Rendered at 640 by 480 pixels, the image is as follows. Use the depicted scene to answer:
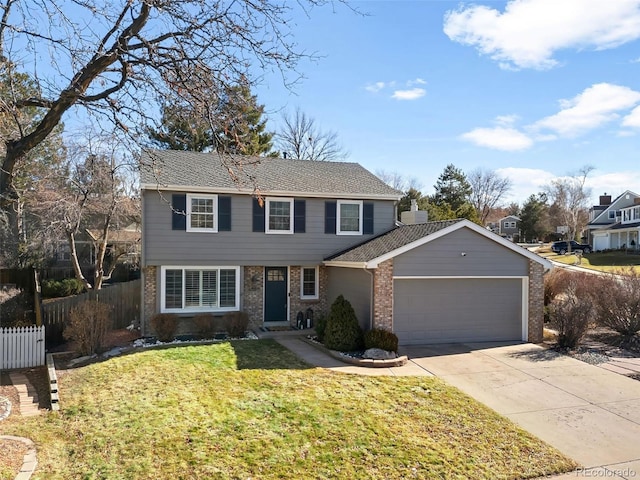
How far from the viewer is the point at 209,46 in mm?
6570

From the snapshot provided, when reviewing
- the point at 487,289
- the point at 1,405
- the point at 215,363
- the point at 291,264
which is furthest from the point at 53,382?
the point at 487,289

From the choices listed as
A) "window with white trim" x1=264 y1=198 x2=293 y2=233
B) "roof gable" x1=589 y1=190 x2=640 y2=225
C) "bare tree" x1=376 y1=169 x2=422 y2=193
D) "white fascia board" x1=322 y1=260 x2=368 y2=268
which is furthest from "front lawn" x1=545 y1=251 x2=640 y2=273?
"window with white trim" x1=264 y1=198 x2=293 y2=233

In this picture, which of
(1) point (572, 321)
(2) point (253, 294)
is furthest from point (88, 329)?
(1) point (572, 321)

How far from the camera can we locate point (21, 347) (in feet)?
36.4

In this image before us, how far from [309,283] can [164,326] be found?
530cm

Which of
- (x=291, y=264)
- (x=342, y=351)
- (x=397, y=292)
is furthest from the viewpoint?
(x=291, y=264)

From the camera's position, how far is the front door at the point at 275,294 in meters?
15.8

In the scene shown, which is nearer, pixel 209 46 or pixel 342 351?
pixel 209 46

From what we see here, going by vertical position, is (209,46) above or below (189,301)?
above

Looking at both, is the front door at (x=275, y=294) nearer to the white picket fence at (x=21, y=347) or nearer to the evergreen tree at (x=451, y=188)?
the white picket fence at (x=21, y=347)

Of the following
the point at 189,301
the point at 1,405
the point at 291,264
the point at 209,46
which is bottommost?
the point at 1,405

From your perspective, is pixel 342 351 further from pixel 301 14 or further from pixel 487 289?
pixel 301 14

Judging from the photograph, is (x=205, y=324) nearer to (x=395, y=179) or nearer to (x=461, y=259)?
(x=461, y=259)

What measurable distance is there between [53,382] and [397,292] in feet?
28.7
